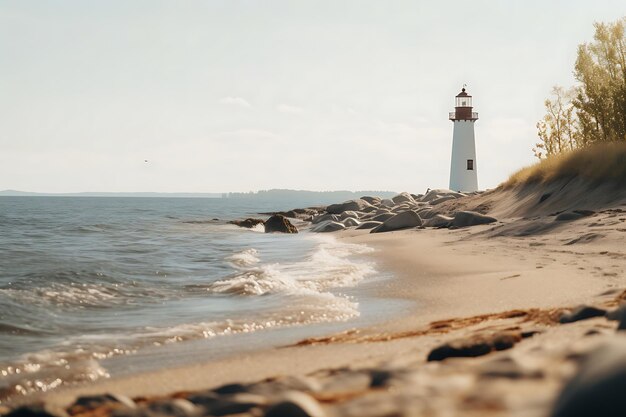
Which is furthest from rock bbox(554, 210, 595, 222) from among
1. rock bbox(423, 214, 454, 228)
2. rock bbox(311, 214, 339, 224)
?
rock bbox(311, 214, 339, 224)

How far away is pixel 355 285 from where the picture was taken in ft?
29.9

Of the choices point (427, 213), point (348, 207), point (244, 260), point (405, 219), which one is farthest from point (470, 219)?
point (348, 207)

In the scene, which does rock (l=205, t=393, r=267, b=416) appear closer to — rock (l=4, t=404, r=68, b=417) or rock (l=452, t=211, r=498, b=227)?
rock (l=4, t=404, r=68, b=417)

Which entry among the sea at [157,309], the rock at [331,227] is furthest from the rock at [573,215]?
the rock at [331,227]

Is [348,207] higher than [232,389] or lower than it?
higher

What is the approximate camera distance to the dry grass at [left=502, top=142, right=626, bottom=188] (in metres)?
14.7

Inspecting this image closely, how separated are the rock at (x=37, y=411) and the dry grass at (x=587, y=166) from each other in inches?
535

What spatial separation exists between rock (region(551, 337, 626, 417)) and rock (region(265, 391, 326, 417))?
2.92 feet

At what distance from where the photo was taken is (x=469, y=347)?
356 cm

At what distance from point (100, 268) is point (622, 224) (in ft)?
29.8

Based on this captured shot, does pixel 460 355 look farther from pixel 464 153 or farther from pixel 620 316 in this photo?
pixel 464 153

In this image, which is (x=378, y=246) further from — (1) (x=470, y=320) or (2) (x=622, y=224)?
(1) (x=470, y=320)

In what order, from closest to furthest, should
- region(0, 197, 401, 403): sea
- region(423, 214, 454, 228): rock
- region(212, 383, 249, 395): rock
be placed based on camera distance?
region(212, 383, 249, 395): rock, region(0, 197, 401, 403): sea, region(423, 214, 454, 228): rock

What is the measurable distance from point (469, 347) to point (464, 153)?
40.9m
